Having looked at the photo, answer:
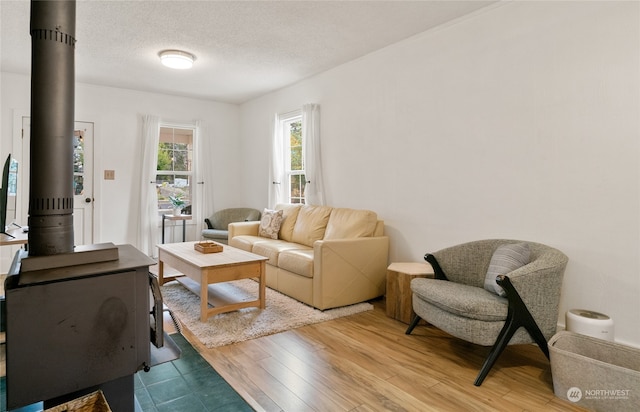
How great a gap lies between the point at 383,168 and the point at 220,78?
2.63m

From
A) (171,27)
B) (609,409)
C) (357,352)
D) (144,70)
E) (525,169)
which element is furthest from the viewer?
(144,70)

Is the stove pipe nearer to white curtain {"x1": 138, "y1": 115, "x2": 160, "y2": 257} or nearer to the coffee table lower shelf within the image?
the coffee table lower shelf

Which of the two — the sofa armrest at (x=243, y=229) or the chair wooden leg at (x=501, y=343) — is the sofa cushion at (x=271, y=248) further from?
the chair wooden leg at (x=501, y=343)

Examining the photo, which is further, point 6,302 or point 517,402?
point 517,402

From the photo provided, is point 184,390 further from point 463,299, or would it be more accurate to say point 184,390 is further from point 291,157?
point 291,157

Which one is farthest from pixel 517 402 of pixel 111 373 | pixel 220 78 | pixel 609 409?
pixel 220 78

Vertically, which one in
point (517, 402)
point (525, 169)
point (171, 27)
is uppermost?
point (171, 27)

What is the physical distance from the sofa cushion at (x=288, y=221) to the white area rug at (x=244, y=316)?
2.88 ft

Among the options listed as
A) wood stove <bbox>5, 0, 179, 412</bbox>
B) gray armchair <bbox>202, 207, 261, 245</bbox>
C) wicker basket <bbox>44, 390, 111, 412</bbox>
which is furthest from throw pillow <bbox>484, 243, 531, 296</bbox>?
gray armchair <bbox>202, 207, 261, 245</bbox>

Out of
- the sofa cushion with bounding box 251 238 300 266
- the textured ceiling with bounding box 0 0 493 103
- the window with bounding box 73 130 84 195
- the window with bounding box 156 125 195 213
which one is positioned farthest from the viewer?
the window with bounding box 156 125 195 213

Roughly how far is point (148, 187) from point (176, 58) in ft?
7.77

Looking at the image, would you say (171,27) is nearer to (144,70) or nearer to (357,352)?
(144,70)

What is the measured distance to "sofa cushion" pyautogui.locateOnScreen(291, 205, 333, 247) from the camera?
4.08 m

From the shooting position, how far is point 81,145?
5.14 metres
